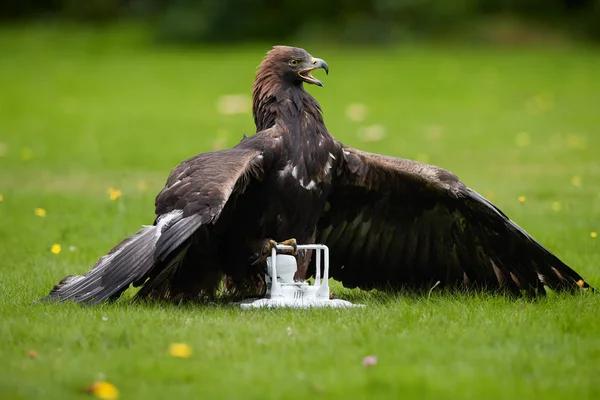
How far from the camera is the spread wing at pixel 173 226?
5.98m

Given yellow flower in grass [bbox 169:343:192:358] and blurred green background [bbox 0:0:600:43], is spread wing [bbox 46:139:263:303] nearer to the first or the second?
yellow flower in grass [bbox 169:343:192:358]

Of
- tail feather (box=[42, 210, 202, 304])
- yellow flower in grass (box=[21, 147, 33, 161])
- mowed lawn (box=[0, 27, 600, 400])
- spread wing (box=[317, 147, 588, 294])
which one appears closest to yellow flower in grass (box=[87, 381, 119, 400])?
mowed lawn (box=[0, 27, 600, 400])

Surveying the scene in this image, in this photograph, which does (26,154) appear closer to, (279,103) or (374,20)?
(279,103)

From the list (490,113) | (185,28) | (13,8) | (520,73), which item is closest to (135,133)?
(490,113)

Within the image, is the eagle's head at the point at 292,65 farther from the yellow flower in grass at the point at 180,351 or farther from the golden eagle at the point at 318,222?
the yellow flower in grass at the point at 180,351

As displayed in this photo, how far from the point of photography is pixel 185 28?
3494 cm

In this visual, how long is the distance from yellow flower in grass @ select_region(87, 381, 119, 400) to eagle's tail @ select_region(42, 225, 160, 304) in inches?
59.2

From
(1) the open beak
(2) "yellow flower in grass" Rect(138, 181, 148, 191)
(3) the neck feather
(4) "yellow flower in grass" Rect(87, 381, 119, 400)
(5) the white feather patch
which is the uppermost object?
(1) the open beak

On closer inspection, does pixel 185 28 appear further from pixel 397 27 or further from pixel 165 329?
pixel 165 329

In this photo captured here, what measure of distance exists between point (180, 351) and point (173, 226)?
104 centimetres

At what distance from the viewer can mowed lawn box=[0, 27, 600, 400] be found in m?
4.85

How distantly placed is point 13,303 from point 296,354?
2.13m

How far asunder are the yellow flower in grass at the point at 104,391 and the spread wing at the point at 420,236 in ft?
9.85

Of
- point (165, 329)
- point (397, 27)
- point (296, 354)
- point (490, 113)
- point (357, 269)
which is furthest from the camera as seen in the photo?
point (397, 27)
